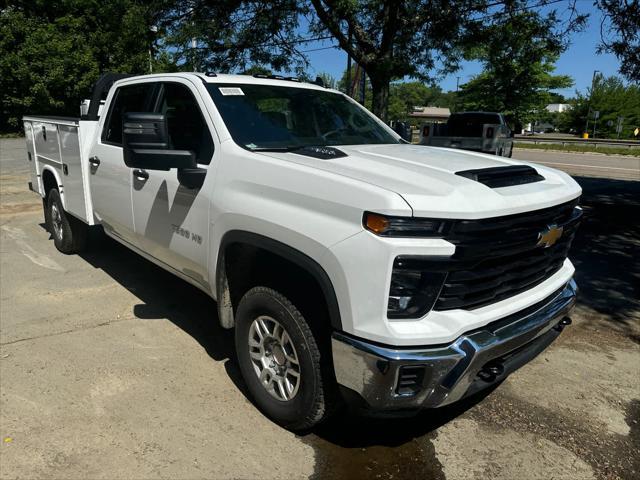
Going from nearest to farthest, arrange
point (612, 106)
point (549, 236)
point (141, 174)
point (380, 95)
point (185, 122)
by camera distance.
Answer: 1. point (549, 236)
2. point (185, 122)
3. point (141, 174)
4. point (380, 95)
5. point (612, 106)

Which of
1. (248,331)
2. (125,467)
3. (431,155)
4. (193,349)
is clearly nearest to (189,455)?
(125,467)

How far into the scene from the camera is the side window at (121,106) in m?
4.15

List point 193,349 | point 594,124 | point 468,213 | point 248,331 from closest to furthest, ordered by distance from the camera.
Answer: point 468,213
point 248,331
point 193,349
point 594,124

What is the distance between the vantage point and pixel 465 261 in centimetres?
225

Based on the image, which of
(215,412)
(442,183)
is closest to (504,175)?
(442,183)

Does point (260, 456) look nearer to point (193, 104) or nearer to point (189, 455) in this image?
point (189, 455)

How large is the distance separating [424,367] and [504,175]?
3.73 feet

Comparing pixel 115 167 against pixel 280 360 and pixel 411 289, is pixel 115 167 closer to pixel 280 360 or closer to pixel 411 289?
pixel 280 360

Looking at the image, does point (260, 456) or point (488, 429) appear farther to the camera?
point (488, 429)

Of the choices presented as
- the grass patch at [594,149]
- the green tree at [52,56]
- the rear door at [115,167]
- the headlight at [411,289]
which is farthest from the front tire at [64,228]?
the grass patch at [594,149]

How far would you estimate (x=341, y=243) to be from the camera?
7.50ft

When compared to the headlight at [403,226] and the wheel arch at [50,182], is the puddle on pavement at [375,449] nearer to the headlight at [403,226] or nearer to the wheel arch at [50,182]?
the headlight at [403,226]

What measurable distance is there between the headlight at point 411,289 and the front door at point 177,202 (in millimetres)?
1416

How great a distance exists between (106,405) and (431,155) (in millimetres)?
2497
